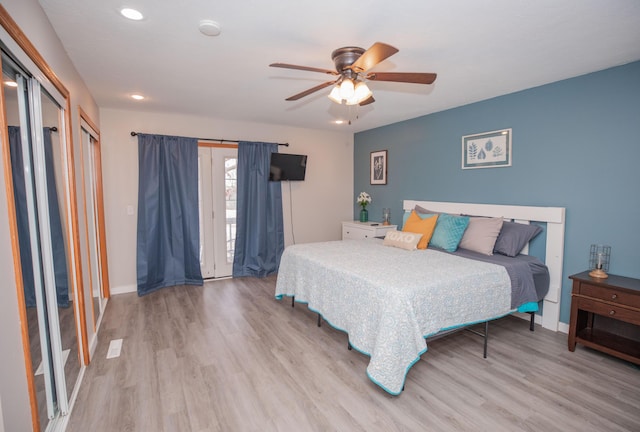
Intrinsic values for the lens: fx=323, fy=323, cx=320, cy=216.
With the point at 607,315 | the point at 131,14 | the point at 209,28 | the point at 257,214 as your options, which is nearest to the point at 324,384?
the point at 607,315

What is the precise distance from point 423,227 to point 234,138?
313 cm

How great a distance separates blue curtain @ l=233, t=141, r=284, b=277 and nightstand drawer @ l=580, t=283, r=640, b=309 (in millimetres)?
3934

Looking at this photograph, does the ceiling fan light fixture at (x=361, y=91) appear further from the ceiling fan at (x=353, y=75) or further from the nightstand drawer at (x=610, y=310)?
the nightstand drawer at (x=610, y=310)

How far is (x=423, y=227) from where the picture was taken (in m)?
3.84

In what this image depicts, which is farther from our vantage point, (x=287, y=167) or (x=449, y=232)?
(x=287, y=167)

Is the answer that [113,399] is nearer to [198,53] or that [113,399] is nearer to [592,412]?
[198,53]

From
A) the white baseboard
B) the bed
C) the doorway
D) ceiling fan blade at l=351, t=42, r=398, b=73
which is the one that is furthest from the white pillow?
the white baseboard

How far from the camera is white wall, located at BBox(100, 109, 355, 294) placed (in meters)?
4.32

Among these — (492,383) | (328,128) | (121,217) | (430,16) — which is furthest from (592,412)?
(121,217)

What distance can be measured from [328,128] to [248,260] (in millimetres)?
2621

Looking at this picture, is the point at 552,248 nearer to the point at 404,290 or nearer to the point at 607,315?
the point at 607,315

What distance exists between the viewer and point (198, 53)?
2500 mm

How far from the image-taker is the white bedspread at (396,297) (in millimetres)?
2180

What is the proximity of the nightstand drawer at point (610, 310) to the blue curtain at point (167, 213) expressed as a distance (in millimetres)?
4463
